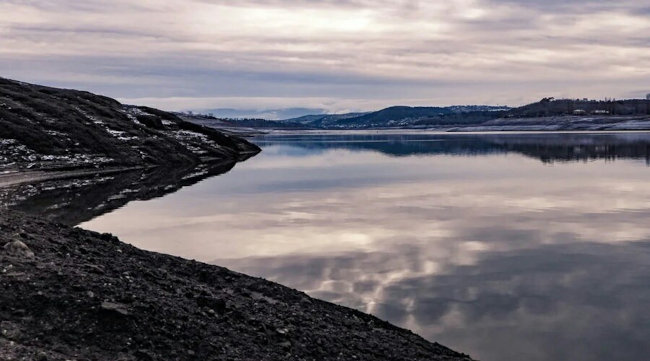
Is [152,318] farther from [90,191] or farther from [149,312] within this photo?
[90,191]

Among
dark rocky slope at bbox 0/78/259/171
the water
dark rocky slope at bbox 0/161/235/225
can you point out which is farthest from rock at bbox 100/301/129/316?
dark rocky slope at bbox 0/78/259/171

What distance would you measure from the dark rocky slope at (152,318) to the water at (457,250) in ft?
4.18

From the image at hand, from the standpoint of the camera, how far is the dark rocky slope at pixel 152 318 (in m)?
9.47

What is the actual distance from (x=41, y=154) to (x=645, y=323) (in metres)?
53.1

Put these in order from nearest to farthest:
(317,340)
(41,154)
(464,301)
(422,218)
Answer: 1. (317,340)
2. (464,301)
3. (422,218)
4. (41,154)

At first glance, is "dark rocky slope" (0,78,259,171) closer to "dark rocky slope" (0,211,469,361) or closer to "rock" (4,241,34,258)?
"rock" (4,241,34,258)

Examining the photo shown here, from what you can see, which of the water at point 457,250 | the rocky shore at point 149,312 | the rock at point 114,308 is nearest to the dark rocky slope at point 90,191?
the water at point 457,250

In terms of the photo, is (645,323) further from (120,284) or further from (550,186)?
(550,186)

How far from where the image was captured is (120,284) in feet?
39.1

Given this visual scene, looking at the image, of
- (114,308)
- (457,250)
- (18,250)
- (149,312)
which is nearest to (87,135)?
(457,250)

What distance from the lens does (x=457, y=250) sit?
19.6 metres

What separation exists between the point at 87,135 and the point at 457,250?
53021 millimetres

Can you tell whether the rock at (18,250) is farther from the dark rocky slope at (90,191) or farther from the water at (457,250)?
the dark rocky slope at (90,191)

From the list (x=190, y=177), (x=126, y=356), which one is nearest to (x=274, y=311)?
(x=126, y=356)
